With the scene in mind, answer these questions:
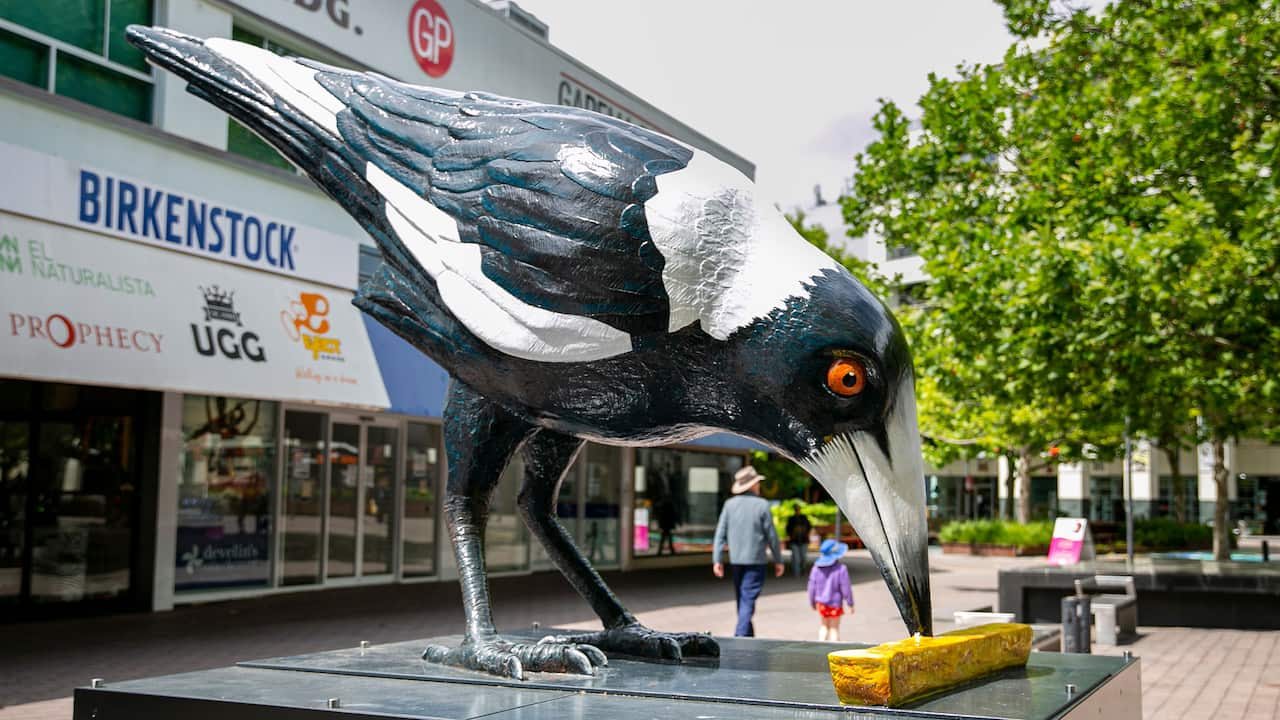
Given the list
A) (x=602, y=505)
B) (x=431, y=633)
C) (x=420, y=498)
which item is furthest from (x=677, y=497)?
(x=431, y=633)

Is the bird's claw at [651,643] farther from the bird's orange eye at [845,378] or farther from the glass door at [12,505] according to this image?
the glass door at [12,505]

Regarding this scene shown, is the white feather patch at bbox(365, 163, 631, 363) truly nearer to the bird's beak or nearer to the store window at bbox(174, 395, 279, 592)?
the bird's beak

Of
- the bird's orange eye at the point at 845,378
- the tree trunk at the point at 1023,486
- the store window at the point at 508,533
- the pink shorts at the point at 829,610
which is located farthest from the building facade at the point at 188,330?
the tree trunk at the point at 1023,486

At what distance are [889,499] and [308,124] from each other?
8.35 feet

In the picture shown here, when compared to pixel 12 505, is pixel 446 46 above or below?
above

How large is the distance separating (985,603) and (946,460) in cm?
952

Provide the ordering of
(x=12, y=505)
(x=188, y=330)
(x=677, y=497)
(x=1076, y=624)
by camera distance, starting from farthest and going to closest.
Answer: (x=677, y=497)
(x=12, y=505)
(x=188, y=330)
(x=1076, y=624)

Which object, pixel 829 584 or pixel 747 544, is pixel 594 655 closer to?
pixel 747 544

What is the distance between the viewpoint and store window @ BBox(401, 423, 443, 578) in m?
17.1

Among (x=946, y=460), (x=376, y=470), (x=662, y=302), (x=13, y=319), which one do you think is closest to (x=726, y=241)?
(x=662, y=302)

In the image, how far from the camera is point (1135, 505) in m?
46.7

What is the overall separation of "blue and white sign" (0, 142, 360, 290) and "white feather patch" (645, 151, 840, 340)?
762 cm

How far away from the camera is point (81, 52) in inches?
428

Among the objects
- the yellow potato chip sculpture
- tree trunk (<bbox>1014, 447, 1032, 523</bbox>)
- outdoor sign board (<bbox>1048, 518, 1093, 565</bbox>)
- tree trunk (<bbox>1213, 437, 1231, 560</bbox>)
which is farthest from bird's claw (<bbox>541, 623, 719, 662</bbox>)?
tree trunk (<bbox>1014, 447, 1032, 523</bbox>)
